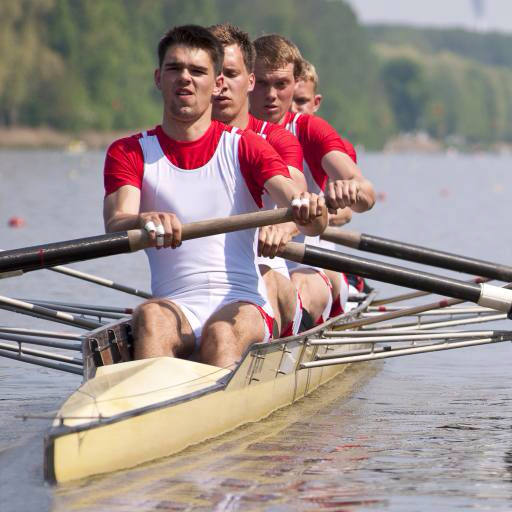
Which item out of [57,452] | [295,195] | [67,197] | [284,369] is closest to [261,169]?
[295,195]

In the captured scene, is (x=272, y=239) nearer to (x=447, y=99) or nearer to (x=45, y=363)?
(x=45, y=363)

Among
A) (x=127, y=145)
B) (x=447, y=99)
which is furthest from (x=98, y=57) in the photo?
(x=447, y=99)

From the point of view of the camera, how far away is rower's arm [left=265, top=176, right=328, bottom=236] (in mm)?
6953

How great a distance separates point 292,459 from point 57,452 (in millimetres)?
1518

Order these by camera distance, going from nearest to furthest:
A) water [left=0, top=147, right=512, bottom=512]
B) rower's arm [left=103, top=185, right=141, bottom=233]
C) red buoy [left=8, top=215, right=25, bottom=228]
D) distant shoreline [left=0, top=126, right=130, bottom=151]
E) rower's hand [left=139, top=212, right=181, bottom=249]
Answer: water [left=0, top=147, right=512, bottom=512] < rower's hand [left=139, top=212, right=181, bottom=249] < rower's arm [left=103, top=185, right=141, bottom=233] < red buoy [left=8, top=215, right=25, bottom=228] < distant shoreline [left=0, top=126, right=130, bottom=151]

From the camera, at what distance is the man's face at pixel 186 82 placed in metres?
7.19

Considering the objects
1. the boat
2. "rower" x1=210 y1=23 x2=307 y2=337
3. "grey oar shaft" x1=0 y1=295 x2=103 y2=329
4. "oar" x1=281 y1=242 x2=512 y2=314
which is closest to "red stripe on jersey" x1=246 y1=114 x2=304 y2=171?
"rower" x1=210 y1=23 x2=307 y2=337

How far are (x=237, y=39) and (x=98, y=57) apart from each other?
8304 centimetres

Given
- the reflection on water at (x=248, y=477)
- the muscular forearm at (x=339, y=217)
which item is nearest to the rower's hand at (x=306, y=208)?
the reflection on water at (x=248, y=477)

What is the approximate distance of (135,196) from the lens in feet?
23.5

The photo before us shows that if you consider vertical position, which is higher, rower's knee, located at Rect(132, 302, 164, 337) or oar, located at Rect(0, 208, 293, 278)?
oar, located at Rect(0, 208, 293, 278)

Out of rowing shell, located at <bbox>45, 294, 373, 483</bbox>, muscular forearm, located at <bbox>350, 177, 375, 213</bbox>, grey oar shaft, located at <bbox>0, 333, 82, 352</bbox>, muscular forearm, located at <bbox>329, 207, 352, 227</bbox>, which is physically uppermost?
muscular forearm, located at <bbox>350, 177, 375, 213</bbox>

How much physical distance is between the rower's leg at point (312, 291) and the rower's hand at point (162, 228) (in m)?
2.31

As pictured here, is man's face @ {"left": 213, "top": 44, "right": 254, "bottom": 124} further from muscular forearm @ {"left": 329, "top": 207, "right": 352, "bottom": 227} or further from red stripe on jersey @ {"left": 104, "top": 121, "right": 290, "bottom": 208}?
muscular forearm @ {"left": 329, "top": 207, "right": 352, "bottom": 227}
